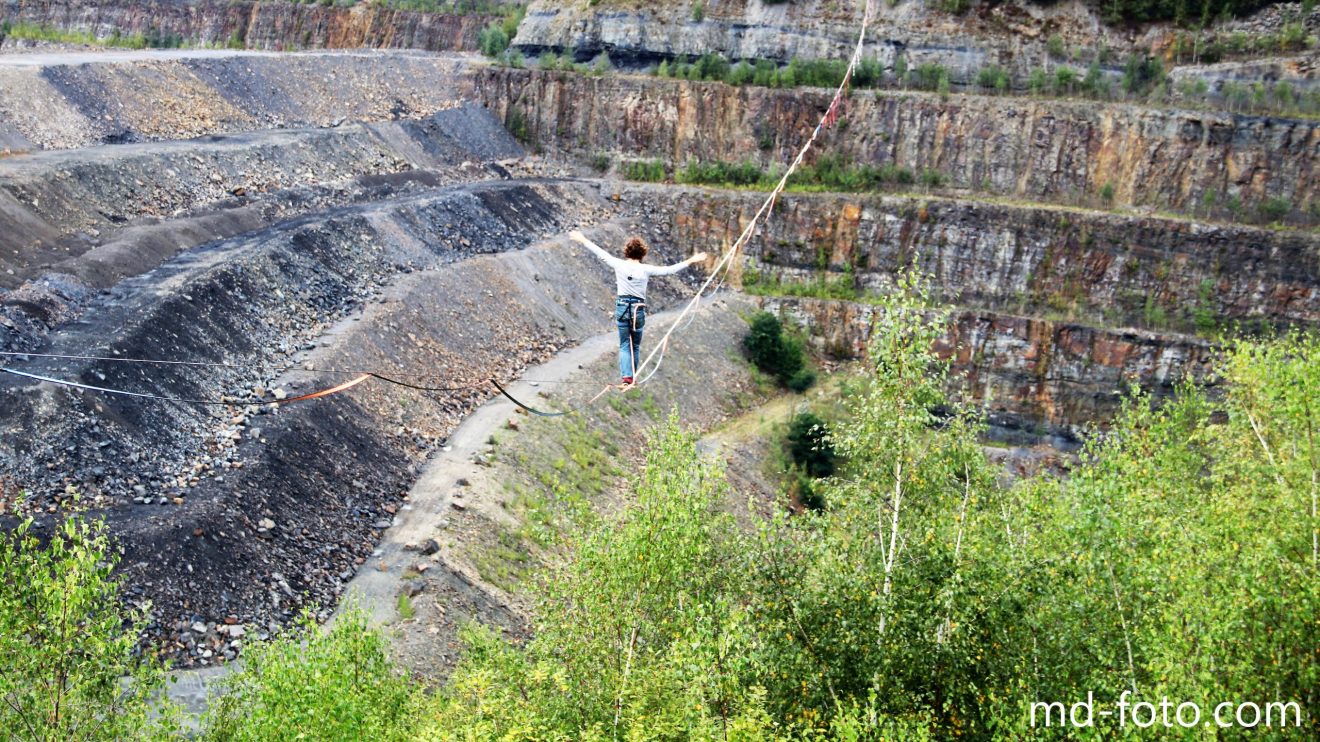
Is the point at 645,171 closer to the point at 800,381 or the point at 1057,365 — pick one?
the point at 800,381

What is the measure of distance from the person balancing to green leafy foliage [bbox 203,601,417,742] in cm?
599

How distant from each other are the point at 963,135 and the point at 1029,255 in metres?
6.48

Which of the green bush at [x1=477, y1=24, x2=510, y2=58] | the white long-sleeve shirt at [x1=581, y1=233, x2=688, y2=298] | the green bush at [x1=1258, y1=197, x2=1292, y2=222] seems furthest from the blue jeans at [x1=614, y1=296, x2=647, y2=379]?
the green bush at [x1=477, y1=24, x2=510, y2=58]

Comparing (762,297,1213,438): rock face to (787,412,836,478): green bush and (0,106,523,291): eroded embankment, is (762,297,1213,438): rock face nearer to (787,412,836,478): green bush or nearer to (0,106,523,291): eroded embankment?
(787,412,836,478): green bush

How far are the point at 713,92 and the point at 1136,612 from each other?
42752 millimetres

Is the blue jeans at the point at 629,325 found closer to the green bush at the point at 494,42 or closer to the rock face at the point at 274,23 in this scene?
the green bush at the point at 494,42

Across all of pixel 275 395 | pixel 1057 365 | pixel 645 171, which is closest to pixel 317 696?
pixel 275 395

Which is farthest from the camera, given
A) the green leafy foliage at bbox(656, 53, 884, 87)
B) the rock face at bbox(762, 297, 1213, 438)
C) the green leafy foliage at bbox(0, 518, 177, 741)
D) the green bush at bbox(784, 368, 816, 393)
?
the green leafy foliage at bbox(656, 53, 884, 87)

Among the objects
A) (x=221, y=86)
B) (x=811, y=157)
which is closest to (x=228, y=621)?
(x=221, y=86)

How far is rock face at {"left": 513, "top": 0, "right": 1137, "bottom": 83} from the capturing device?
56469 millimetres

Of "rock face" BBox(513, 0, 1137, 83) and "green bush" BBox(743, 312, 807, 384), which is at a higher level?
"rock face" BBox(513, 0, 1137, 83)

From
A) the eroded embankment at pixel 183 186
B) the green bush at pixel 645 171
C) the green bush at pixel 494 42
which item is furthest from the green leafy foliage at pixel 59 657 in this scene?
the green bush at pixel 494 42

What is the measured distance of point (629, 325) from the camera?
20.3 metres

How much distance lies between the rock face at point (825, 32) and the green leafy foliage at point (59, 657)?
47.5 metres
